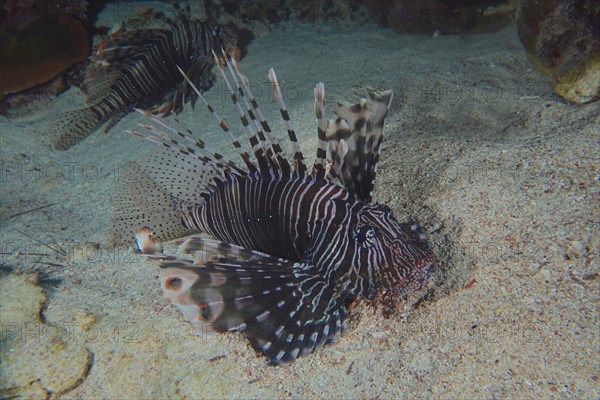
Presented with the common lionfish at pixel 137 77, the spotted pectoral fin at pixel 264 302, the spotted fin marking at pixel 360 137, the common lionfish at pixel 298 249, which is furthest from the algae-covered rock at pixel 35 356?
the common lionfish at pixel 137 77

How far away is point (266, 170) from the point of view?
314 cm

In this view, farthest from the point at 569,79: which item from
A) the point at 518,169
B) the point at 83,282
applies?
the point at 83,282

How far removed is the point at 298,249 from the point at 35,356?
2019 mm

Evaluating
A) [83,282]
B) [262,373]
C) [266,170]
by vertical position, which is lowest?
[83,282]

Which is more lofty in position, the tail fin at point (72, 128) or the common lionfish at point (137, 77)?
the common lionfish at point (137, 77)

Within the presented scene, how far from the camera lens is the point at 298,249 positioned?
2998mm

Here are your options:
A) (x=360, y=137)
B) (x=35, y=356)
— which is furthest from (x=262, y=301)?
(x=35, y=356)

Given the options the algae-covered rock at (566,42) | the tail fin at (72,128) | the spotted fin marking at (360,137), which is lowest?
the tail fin at (72,128)

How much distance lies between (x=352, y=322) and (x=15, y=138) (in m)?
6.92

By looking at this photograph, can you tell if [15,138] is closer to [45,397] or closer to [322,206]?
[45,397]

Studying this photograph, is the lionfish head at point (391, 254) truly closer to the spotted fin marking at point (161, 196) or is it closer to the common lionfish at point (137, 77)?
the spotted fin marking at point (161, 196)

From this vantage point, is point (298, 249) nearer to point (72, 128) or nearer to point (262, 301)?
point (262, 301)

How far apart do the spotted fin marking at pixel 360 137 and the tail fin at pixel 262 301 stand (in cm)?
83

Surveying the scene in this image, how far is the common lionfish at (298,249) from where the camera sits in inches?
94.4
